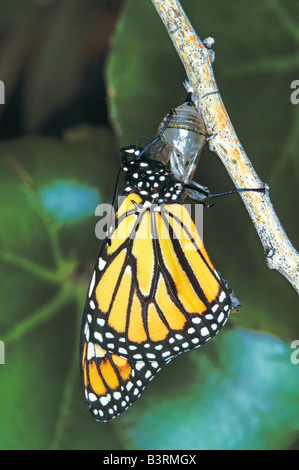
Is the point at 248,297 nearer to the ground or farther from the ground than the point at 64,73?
nearer to the ground

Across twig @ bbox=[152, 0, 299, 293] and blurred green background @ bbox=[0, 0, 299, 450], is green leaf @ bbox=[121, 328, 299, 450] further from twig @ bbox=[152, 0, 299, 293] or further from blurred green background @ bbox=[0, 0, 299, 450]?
twig @ bbox=[152, 0, 299, 293]

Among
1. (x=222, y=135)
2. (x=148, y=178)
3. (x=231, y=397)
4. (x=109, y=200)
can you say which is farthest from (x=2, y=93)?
(x=231, y=397)

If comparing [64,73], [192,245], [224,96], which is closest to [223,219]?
[192,245]

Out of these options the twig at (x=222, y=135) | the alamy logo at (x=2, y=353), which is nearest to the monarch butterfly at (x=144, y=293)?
the twig at (x=222, y=135)
